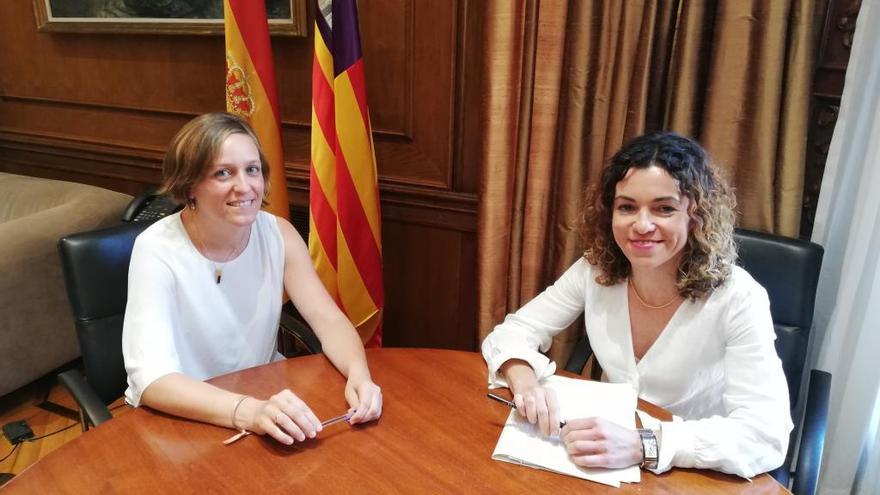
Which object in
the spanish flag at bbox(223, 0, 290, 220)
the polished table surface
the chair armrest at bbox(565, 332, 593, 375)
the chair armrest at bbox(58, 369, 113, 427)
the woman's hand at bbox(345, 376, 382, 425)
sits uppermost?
the spanish flag at bbox(223, 0, 290, 220)

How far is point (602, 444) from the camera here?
1005 mm

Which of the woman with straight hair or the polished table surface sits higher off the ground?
the woman with straight hair

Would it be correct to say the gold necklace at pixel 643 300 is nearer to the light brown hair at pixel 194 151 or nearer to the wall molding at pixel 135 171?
the wall molding at pixel 135 171

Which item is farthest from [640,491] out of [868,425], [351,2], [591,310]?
[351,2]

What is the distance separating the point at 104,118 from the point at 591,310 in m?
2.70

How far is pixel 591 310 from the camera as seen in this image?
1441mm

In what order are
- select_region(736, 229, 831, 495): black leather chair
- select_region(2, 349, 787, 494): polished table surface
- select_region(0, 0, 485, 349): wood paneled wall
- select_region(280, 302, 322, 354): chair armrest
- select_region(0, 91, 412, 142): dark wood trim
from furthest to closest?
1. select_region(0, 91, 412, 142): dark wood trim
2. select_region(0, 0, 485, 349): wood paneled wall
3. select_region(280, 302, 322, 354): chair armrest
4. select_region(736, 229, 831, 495): black leather chair
5. select_region(2, 349, 787, 494): polished table surface

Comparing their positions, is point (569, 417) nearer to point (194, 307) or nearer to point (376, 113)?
point (194, 307)

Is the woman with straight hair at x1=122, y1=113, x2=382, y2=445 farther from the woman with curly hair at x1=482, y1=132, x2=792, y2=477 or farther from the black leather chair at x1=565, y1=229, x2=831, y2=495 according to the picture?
the black leather chair at x1=565, y1=229, x2=831, y2=495

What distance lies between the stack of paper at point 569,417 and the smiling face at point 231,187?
771 millimetres

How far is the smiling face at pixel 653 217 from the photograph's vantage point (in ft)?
3.98

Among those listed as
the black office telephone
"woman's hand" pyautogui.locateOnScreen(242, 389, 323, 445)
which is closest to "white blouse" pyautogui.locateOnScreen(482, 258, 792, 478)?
"woman's hand" pyautogui.locateOnScreen(242, 389, 323, 445)

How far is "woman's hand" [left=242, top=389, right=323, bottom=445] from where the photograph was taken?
3.39 ft

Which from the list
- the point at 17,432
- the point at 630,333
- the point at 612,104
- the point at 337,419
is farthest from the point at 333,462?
the point at 17,432
